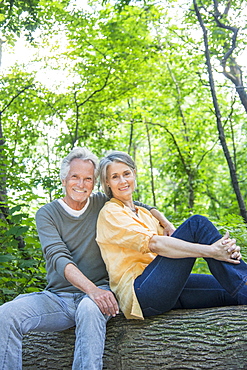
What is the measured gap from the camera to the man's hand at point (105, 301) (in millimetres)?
2255

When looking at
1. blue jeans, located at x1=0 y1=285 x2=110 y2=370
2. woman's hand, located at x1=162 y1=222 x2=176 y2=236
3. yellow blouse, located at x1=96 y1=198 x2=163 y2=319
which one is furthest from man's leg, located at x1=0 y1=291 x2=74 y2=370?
woman's hand, located at x1=162 y1=222 x2=176 y2=236

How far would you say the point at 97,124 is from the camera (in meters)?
8.05

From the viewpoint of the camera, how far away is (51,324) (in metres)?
2.36

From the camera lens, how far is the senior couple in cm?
217

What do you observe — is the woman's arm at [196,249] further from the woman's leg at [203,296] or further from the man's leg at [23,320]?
the man's leg at [23,320]

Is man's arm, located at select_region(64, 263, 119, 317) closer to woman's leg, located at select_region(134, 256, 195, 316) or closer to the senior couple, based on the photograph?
the senior couple

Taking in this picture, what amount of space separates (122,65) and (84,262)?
4909mm

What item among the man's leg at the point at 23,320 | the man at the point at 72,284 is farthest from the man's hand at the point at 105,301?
the man's leg at the point at 23,320

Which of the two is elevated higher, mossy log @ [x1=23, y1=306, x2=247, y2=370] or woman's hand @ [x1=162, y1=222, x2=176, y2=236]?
woman's hand @ [x1=162, y1=222, x2=176, y2=236]

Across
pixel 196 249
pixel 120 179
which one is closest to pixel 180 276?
pixel 196 249

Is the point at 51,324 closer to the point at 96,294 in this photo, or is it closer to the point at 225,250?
the point at 96,294

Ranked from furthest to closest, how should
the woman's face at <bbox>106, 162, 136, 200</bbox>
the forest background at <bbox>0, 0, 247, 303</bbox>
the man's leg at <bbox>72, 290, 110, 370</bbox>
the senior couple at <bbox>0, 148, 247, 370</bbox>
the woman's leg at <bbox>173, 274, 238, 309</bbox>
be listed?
the forest background at <bbox>0, 0, 247, 303</bbox>
the woman's face at <bbox>106, 162, 136, 200</bbox>
the woman's leg at <bbox>173, 274, 238, 309</bbox>
the senior couple at <bbox>0, 148, 247, 370</bbox>
the man's leg at <bbox>72, 290, 110, 370</bbox>

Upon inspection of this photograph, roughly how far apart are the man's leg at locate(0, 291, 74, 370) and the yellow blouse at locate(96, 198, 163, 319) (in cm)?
40

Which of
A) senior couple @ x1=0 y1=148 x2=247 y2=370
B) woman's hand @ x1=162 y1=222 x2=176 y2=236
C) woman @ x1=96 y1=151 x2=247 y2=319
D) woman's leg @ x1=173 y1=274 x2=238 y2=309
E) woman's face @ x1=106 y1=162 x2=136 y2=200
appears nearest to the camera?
senior couple @ x1=0 y1=148 x2=247 y2=370
